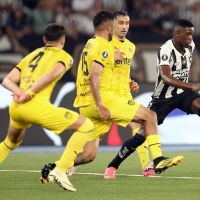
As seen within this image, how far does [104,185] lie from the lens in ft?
33.8

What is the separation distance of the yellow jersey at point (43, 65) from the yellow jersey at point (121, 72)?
1745mm

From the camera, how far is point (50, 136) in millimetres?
17516

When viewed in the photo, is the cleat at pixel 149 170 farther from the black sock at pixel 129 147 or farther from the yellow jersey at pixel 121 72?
the yellow jersey at pixel 121 72

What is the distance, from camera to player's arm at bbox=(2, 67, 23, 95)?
30.6ft

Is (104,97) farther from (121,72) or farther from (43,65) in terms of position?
(43,65)

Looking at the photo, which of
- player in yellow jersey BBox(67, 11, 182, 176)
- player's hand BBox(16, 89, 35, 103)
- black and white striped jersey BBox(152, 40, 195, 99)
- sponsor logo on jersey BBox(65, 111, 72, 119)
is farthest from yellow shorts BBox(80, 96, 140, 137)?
player's hand BBox(16, 89, 35, 103)

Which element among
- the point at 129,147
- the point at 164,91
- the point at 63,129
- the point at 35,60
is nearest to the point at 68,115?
the point at 63,129

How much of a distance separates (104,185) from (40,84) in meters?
1.71

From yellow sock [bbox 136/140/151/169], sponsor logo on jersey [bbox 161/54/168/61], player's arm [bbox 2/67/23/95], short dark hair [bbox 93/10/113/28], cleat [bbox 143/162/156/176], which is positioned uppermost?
short dark hair [bbox 93/10/113/28]

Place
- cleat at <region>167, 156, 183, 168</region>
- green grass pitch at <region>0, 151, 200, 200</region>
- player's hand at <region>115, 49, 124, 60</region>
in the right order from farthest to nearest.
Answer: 1. player's hand at <region>115, 49, 124, 60</region>
2. cleat at <region>167, 156, 183, 168</region>
3. green grass pitch at <region>0, 151, 200, 200</region>

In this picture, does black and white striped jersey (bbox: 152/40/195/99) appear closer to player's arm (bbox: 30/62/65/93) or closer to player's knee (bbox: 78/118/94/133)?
player's knee (bbox: 78/118/94/133)

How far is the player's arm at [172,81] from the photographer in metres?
11.5

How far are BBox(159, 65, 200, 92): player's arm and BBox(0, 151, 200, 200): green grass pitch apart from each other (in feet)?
3.79

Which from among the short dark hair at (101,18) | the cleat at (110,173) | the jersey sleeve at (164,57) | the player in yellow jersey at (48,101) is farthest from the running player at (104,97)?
the jersey sleeve at (164,57)
